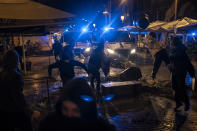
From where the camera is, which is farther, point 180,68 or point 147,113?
point 147,113

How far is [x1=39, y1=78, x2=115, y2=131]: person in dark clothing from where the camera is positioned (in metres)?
1.69

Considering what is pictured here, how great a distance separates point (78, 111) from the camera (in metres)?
1.73

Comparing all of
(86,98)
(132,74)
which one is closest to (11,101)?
(86,98)

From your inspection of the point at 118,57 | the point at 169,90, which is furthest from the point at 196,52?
the point at 169,90

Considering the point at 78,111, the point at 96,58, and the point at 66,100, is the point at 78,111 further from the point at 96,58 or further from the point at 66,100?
the point at 96,58

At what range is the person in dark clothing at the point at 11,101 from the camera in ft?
9.95

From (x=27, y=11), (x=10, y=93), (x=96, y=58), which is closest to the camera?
(x=10, y=93)

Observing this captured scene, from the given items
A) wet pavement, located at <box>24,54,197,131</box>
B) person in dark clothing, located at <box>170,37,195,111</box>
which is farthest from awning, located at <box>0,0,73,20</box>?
person in dark clothing, located at <box>170,37,195,111</box>

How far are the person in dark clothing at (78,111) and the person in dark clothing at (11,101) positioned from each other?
144 cm

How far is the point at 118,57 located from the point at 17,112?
41.0 feet

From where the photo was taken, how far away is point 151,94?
805cm

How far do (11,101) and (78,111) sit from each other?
173cm

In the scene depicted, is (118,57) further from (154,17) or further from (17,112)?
(154,17)

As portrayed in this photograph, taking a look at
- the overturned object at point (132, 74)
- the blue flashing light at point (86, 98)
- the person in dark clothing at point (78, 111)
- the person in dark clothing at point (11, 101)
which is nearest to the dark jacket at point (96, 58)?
the overturned object at point (132, 74)
